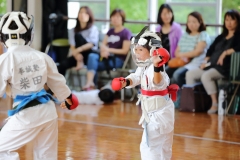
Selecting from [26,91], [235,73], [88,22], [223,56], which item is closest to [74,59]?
[88,22]

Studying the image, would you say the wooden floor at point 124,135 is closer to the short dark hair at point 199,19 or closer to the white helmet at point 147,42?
the white helmet at point 147,42

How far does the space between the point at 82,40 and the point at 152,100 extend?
4.43 m

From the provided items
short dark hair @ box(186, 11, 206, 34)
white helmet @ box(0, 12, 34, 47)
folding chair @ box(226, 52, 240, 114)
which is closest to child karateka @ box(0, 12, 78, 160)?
white helmet @ box(0, 12, 34, 47)

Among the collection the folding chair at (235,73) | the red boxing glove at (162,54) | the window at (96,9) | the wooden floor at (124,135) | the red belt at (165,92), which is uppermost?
the window at (96,9)

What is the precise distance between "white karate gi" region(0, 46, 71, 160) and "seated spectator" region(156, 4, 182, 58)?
13.0ft

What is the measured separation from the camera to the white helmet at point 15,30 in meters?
3.69

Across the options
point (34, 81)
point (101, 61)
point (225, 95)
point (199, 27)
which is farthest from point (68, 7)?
point (34, 81)

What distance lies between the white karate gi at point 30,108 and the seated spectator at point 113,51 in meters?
4.18

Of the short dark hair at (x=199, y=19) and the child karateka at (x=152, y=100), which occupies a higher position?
the short dark hair at (x=199, y=19)

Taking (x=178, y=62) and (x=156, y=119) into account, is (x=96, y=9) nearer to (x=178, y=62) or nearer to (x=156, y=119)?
(x=178, y=62)

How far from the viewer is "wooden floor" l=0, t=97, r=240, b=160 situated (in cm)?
470

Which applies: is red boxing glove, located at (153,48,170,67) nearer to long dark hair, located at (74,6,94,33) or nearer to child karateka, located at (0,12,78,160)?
child karateka, located at (0,12,78,160)

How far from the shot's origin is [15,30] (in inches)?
146

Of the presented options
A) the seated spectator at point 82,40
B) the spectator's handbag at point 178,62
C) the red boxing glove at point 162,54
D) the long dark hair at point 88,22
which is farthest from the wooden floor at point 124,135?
the long dark hair at point 88,22
